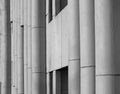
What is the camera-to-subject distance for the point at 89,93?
13055 mm

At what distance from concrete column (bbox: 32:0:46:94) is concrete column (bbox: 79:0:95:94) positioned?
978cm

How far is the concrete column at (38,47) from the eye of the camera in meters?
23.1

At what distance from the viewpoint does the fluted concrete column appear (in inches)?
434

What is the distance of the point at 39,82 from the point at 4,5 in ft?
61.6

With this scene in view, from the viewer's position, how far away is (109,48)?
11.2 metres

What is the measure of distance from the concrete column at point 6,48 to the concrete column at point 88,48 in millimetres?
26278

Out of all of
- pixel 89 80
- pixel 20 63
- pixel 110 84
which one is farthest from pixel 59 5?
pixel 110 84

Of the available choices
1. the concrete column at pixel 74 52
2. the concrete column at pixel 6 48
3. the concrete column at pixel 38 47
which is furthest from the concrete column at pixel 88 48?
the concrete column at pixel 6 48

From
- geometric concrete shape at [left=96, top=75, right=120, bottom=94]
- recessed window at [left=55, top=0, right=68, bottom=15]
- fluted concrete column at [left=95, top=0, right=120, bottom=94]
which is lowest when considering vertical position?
geometric concrete shape at [left=96, top=75, right=120, bottom=94]

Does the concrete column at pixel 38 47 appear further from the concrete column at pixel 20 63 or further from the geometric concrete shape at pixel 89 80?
the geometric concrete shape at pixel 89 80

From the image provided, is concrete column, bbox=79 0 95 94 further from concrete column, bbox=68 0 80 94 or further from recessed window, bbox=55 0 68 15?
recessed window, bbox=55 0 68 15

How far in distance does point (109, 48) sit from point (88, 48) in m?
2.11

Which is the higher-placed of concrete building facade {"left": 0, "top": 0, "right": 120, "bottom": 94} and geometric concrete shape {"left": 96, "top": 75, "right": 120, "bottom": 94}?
concrete building facade {"left": 0, "top": 0, "right": 120, "bottom": 94}

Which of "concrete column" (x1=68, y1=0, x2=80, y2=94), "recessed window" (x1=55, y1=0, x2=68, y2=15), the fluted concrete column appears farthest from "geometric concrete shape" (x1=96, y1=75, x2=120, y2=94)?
Answer: "recessed window" (x1=55, y1=0, x2=68, y2=15)
